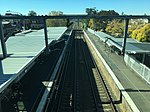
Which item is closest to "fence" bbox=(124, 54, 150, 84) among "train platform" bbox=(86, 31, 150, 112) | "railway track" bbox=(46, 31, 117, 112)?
"train platform" bbox=(86, 31, 150, 112)

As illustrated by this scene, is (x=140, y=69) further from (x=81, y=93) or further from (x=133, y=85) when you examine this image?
(x=81, y=93)

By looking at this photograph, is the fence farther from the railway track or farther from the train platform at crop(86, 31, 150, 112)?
the railway track

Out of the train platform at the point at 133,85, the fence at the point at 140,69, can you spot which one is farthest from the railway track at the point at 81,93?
the fence at the point at 140,69

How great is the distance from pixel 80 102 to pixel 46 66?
798cm

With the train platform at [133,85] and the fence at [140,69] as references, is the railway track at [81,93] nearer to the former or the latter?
the train platform at [133,85]

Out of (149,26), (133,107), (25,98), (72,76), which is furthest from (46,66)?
(149,26)

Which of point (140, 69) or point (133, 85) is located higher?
point (140, 69)

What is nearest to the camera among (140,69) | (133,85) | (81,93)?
(133,85)

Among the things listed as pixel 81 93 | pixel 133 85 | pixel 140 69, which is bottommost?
pixel 81 93

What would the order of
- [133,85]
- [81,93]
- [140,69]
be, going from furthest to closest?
1. [81,93]
2. [140,69]
3. [133,85]

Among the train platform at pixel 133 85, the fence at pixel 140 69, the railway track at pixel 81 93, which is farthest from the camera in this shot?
the fence at pixel 140 69

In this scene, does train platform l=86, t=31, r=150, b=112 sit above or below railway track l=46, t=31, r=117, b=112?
above

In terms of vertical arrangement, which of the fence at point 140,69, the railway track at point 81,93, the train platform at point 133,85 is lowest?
the railway track at point 81,93

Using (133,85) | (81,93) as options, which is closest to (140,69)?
(133,85)
